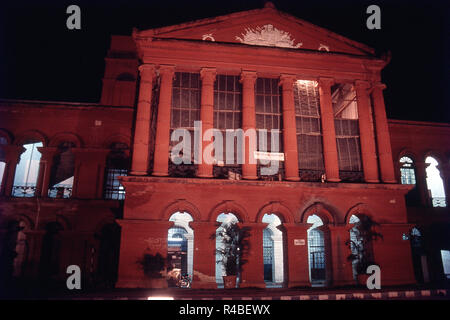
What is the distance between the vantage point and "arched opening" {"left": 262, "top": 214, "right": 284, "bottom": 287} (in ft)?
71.6

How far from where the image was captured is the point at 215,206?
16.8m

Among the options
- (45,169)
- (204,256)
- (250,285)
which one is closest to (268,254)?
(250,285)

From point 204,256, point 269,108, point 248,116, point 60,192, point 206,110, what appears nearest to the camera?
point 204,256

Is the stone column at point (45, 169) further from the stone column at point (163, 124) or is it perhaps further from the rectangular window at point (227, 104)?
the rectangular window at point (227, 104)

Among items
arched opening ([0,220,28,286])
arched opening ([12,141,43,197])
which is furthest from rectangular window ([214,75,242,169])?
arched opening ([0,220,28,286])

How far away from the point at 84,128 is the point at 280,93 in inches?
461

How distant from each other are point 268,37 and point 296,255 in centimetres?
1184

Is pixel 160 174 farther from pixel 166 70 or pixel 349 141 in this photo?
pixel 349 141

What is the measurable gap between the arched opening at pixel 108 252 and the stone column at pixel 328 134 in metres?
12.1

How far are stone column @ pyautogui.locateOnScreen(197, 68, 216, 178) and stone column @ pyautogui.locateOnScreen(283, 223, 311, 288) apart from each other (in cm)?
470

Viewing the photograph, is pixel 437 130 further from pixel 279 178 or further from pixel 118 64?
pixel 118 64

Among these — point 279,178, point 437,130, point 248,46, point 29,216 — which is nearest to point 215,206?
point 279,178

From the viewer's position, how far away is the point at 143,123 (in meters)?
17.7

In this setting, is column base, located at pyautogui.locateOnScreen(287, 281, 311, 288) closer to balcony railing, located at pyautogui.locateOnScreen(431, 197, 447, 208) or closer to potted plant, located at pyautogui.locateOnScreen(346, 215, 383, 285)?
potted plant, located at pyautogui.locateOnScreen(346, 215, 383, 285)
